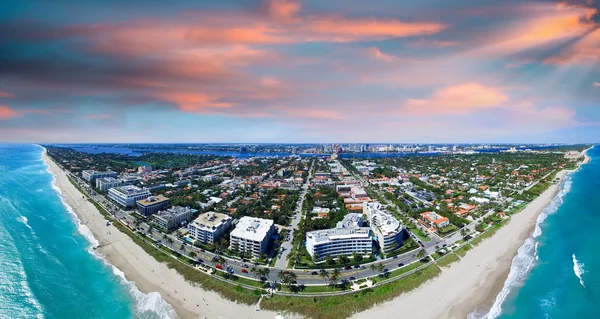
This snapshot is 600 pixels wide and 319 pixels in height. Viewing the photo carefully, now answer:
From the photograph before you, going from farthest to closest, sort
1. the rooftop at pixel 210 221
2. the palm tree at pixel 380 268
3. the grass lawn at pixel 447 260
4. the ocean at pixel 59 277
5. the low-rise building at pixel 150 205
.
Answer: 1. the low-rise building at pixel 150 205
2. the rooftop at pixel 210 221
3. the grass lawn at pixel 447 260
4. the palm tree at pixel 380 268
5. the ocean at pixel 59 277

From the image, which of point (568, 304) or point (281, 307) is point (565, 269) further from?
point (281, 307)

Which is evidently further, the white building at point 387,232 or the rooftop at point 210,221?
the rooftop at point 210,221

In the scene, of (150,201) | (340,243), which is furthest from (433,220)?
(150,201)

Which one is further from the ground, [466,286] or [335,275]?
[335,275]

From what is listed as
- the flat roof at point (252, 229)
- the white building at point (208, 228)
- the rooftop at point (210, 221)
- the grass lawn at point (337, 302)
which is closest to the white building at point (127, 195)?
the white building at point (208, 228)

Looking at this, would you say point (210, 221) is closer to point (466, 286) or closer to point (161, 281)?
point (161, 281)

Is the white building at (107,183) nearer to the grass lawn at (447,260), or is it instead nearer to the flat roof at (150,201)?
the flat roof at (150,201)
